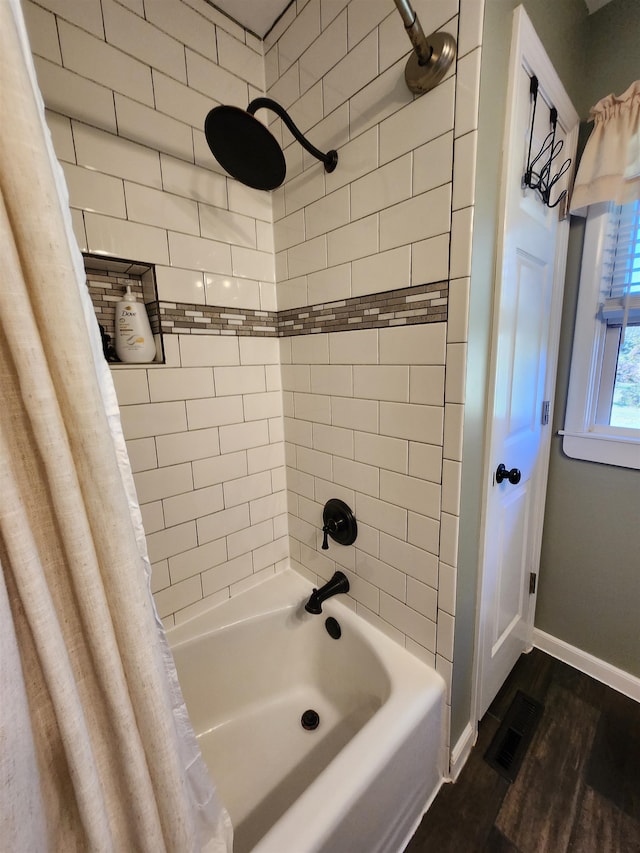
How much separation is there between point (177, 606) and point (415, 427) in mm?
1080

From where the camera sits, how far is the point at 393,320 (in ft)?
3.14

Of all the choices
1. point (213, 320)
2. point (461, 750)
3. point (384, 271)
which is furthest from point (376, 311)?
point (461, 750)

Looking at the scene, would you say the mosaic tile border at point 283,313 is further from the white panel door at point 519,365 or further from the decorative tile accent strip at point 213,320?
the white panel door at point 519,365

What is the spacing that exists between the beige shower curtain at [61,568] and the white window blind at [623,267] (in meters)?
1.66

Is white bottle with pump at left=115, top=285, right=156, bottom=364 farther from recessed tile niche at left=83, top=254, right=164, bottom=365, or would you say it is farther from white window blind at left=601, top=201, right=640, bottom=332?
white window blind at left=601, top=201, right=640, bottom=332

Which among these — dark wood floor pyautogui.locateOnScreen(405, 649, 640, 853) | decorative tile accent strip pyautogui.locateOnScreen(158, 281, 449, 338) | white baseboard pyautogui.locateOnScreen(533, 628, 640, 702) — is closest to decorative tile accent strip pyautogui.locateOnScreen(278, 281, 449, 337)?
decorative tile accent strip pyautogui.locateOnScreen(158, 281, 449, 338)

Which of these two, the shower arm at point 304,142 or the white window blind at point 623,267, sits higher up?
the shower arm at point 304,142

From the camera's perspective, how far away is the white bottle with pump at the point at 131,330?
103 cm

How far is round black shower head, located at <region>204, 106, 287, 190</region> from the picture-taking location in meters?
0.79

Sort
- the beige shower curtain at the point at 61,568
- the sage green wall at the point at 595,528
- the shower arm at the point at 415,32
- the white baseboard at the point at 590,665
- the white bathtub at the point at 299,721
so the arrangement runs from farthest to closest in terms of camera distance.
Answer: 1. the white baseboard at the point at 590,665
2. the sage green wall at the point at 595,528
3. the white bathtub at the point at 299,721
4. the shower arm at the point at 415,32
5. the beige shower curtain at the point at 61,568

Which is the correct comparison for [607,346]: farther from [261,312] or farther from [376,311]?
[261,312]

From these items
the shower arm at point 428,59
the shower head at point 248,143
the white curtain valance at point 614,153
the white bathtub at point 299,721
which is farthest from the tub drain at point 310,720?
the white curtain valance at point 614,153

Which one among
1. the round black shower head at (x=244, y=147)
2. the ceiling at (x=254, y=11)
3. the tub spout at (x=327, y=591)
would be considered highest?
the ceiling at (x=254, y=11)

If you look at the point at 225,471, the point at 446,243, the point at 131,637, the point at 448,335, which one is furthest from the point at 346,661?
the point at 446,243
